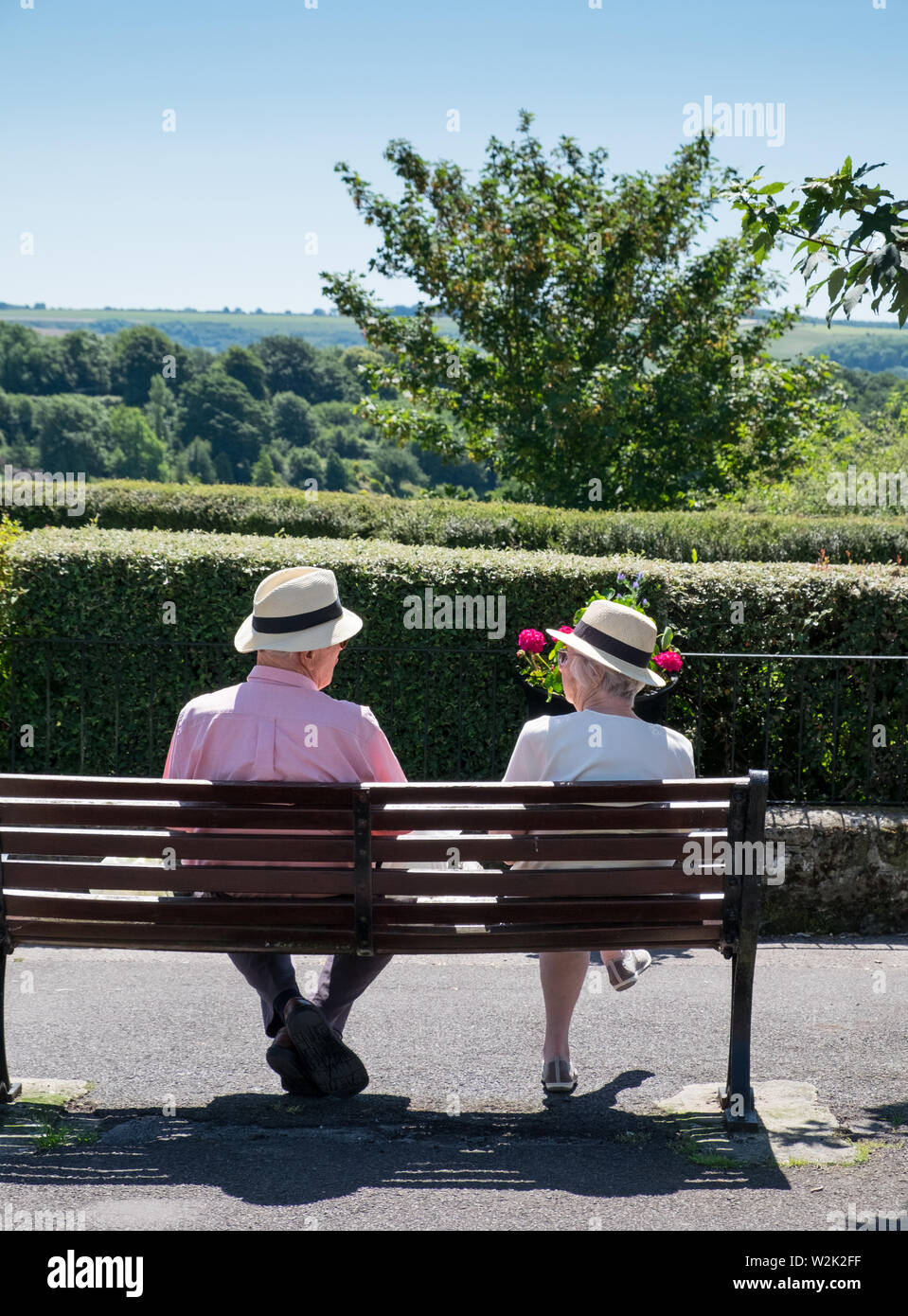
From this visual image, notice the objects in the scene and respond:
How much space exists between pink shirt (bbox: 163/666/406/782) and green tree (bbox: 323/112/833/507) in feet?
46.7

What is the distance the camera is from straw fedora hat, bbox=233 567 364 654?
375 cm

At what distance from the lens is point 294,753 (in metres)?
3.63

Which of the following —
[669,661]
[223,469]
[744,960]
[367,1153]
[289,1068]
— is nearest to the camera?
[367,1153]

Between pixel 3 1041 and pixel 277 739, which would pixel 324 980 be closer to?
pixel 277 739

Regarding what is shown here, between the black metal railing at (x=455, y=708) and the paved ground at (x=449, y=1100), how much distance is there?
137cm

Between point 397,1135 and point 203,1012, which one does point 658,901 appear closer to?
point 397,1135

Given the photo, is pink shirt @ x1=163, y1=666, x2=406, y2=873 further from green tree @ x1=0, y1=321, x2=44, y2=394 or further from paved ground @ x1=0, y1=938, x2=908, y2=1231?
green tree @ x1=0, y1=321, x2=44, y2=394

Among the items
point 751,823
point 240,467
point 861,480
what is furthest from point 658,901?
point 240,467

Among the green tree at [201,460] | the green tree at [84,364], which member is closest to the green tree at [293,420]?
the green tree at [201,460]

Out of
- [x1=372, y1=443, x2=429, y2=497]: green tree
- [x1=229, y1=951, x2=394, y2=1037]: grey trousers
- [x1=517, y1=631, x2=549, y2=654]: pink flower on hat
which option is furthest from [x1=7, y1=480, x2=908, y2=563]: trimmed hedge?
[x1=372, y1=443, x2=429, y2=497]: green tree

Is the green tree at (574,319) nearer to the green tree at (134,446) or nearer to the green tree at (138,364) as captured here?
the green tree at (134,446)

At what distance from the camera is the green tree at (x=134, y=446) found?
4053 inches

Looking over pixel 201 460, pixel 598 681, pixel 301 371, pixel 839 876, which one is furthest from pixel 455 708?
pixel 301 371

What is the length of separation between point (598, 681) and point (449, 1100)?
1323 millimetres
